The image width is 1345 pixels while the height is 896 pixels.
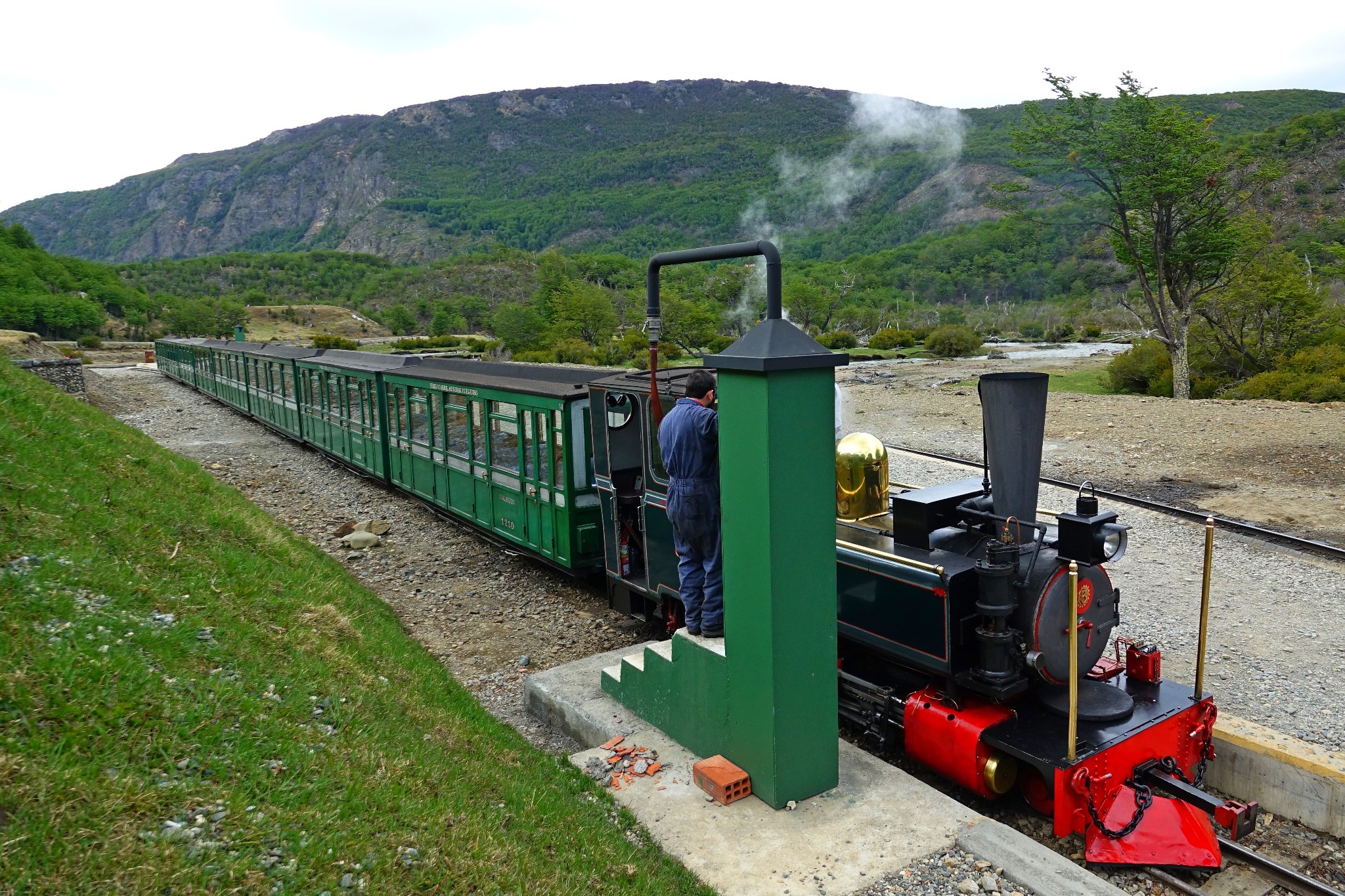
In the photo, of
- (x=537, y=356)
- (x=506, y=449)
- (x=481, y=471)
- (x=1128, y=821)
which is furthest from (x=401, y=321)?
(x=1128, y=821)

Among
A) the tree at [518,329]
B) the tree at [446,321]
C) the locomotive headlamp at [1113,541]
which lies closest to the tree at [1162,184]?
the locomotive headlamp at [1113,541]

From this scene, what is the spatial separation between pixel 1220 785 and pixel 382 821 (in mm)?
4926

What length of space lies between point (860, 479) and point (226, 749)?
424cm

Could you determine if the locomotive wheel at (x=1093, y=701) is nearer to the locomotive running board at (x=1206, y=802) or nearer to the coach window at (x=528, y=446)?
the locomotive running board at (x=1206, y=802)

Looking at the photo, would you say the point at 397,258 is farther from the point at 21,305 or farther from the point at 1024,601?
the point at 1024,601

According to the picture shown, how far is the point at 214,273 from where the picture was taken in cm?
11338

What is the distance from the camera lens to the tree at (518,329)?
52.1 m

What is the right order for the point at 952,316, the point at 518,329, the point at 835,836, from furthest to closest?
the point at 952,316 < the point at 518,329 < the point at 835,836

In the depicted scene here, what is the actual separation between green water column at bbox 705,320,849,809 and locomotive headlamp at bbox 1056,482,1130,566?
1.40 metres

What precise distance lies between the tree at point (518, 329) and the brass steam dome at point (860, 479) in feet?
154

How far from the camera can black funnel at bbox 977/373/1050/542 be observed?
4.65 meters

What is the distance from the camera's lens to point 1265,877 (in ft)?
14.2

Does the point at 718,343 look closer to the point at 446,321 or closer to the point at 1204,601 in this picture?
the point at 446,321

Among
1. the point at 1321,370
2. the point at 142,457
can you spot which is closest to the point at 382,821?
the point at 142,457
